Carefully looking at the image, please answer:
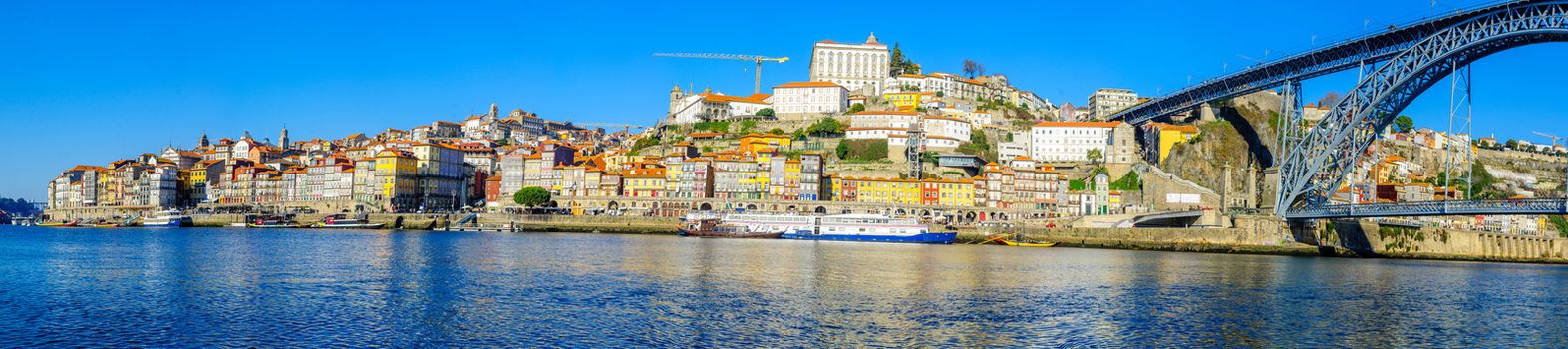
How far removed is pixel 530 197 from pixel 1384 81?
50138mm

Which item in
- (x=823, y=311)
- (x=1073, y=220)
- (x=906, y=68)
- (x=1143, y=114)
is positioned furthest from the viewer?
(x=906, y=68)

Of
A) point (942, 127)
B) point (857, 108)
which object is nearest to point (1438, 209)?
point (942, 127)

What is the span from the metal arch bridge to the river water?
7288mm

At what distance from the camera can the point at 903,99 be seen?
93.9 metres

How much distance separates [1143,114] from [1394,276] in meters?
43.8

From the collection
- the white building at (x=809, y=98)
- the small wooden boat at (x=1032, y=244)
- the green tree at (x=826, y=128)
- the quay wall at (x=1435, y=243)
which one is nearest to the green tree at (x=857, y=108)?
the white building at (x=809, y=98)

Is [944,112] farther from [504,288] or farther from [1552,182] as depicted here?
[504,288]

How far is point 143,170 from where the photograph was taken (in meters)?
96.8

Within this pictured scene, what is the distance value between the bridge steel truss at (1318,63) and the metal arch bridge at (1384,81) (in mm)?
46

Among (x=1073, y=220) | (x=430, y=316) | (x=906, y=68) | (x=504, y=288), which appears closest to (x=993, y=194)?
(x=1073, y=220)

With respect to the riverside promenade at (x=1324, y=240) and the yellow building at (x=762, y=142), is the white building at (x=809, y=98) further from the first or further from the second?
the riverside promenade at (x=1324, y=240)

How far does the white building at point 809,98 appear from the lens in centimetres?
9138

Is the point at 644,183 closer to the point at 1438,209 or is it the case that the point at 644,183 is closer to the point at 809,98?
the point at 809,98

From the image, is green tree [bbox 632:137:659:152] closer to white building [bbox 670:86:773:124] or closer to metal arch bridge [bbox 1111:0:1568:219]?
white building [bbox 670:86:773:124]
